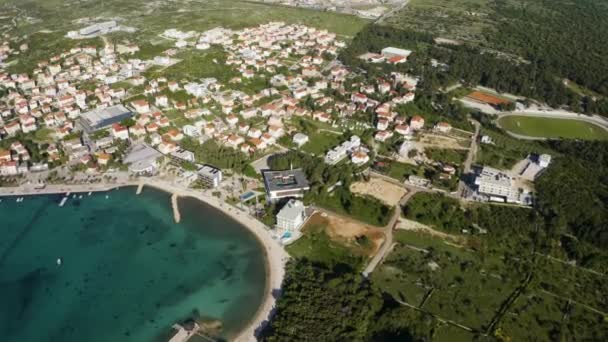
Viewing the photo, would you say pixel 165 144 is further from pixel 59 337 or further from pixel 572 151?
pixel 572 151

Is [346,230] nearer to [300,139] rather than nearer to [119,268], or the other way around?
[300,139]

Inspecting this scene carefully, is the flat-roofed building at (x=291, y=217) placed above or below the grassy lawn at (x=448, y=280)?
above

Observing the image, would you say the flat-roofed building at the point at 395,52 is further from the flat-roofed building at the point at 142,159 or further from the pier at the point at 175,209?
the pier at the point at 175,209

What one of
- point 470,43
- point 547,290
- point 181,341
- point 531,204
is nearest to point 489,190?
point 531,204

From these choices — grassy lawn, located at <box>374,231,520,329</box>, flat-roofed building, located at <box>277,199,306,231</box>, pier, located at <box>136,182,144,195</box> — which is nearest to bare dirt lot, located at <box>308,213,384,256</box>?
flat-roofed building, located at <box>277,199,306,231</box>

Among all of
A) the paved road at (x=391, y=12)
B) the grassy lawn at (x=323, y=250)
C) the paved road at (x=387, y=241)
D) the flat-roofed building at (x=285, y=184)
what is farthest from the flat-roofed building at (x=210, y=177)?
the paved road at (x=391, y=12)

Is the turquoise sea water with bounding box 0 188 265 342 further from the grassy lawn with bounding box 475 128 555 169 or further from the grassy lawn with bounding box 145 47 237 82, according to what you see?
the grassy lawn with bounding box 145 47 237 82

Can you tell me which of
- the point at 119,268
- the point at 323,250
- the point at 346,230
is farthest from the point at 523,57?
the point at 119,268
